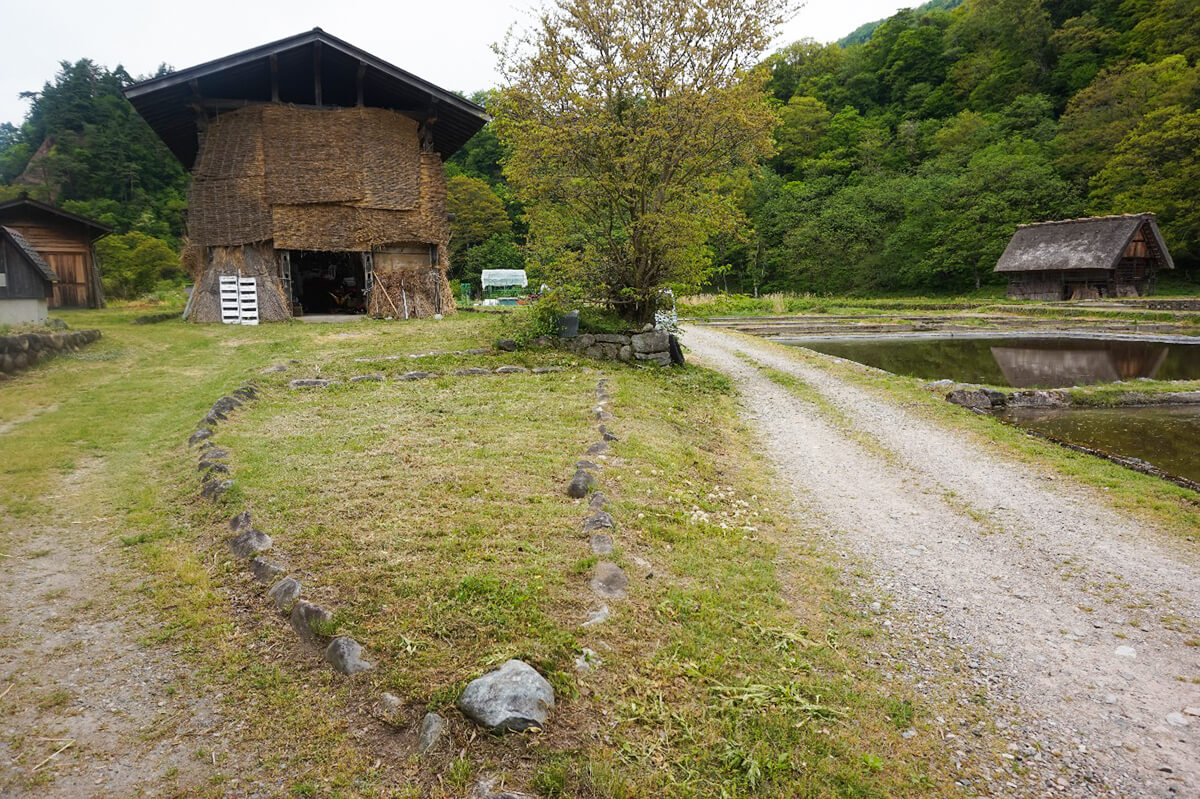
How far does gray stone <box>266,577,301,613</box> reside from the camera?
4168mm

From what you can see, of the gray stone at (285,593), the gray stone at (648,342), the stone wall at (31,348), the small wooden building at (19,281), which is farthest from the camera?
the small wooden building at (19,281)

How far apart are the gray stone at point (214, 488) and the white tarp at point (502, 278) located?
4059 centimetres

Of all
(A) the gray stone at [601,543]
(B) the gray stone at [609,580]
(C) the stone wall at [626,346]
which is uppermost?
(C) the stone wall at [626,346]

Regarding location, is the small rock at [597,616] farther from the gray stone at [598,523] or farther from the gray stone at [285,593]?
the gray stone at [285,593]

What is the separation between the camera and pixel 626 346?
564 inches

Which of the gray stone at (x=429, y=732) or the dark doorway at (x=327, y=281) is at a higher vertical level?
the dark doorway at (x=327, y=281)

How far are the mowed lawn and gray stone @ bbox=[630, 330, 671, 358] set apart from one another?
16.6 feet

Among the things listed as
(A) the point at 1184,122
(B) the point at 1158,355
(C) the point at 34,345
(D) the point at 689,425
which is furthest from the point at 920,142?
(C) the point at 34,345

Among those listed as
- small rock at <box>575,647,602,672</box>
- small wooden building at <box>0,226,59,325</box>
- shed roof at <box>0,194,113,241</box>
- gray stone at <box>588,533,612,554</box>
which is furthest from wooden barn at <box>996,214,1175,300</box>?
shed roof at <box>0,194,113,241</box>

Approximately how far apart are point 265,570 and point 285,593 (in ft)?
1.41

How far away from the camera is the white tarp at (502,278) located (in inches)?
A: 1811

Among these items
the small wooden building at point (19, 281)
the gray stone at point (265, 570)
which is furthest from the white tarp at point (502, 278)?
the gray stone at point (265, 570)

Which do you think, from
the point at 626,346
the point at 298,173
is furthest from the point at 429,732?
the point at 298,173

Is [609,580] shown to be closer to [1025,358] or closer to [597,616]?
[597,616]
